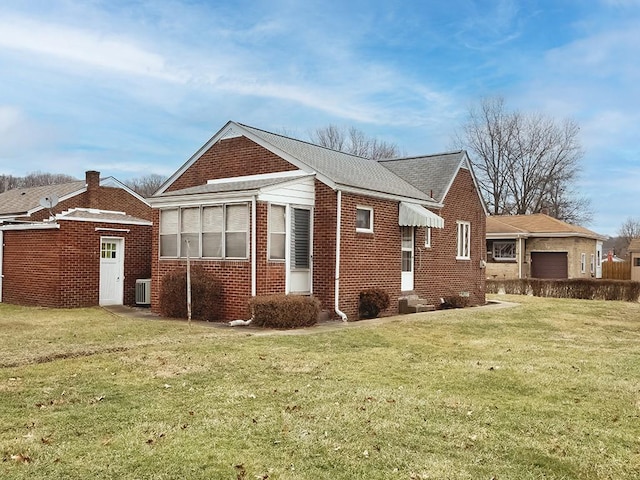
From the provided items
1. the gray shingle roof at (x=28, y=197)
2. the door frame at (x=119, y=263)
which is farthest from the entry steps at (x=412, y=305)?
the gray shingle roof at (x=28, y=197)

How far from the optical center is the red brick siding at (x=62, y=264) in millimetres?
17969

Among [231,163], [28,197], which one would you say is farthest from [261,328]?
[28,197]

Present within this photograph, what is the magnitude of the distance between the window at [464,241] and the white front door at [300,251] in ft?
26.6

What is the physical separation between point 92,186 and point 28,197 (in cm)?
405

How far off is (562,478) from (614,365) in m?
5.80

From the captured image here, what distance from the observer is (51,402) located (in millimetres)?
6688

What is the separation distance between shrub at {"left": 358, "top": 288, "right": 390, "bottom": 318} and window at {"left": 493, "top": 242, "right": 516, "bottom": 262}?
2217cm

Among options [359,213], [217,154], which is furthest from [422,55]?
[217,154]

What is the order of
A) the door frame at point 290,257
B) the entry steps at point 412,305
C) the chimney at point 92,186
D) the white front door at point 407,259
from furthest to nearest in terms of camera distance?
the chimney at point 92,186
the white front door at point 407,259
the entry steps at point 412,305
the door frame at point 290,257

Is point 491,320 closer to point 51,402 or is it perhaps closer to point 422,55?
point 422,55

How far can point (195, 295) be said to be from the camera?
49.1 ft

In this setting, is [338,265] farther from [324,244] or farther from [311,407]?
[311,407]

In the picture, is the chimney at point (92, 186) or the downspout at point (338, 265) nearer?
the downspout at point (338, 265)

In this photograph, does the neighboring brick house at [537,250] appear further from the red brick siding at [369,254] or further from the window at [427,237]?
the red brick siding at [369,254]
